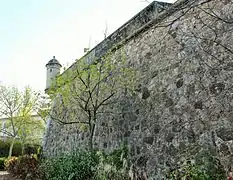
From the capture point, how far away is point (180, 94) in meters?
5.77

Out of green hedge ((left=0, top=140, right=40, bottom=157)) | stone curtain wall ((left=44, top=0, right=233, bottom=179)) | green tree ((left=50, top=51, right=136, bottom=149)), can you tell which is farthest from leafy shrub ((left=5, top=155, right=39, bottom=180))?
green hedge ((left=0, top=140, right=40, bottom=157))

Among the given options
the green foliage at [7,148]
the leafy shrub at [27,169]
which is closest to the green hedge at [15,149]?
the green foliage at [7,148]

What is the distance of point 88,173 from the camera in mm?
7215

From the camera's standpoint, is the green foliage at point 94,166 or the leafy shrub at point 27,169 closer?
the green foliage at point 94,166

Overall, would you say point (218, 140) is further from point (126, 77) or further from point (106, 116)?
point (106, 116)

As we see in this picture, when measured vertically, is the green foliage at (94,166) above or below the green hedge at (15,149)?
below

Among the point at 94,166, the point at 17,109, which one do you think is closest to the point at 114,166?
the point at 94,166

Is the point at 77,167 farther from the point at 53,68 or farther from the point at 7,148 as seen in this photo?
the point at 7,148

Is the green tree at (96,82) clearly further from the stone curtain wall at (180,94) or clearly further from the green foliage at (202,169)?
the green foliage at (202,169)

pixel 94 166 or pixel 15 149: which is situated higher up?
pixel 15 149

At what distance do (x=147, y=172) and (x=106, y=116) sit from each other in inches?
104

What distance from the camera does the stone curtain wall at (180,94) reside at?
489 centimetres

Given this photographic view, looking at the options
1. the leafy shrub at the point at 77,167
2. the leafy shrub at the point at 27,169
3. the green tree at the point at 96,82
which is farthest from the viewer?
the leafy shrub at the point at 27,169

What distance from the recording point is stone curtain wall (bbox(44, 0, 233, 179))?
16.0ft
